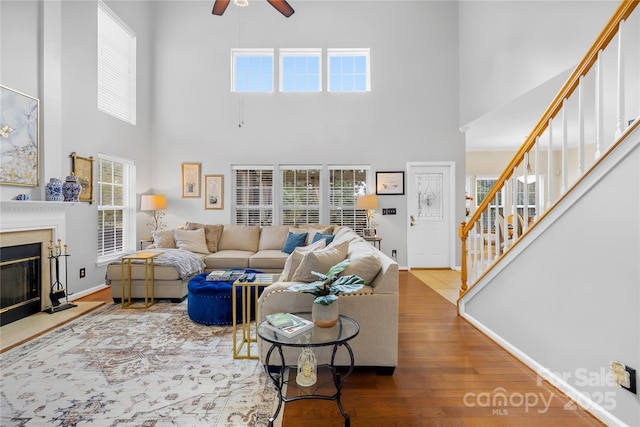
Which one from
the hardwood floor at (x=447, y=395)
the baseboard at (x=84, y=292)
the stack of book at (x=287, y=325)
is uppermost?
the stack of book at (x=287, y=325)

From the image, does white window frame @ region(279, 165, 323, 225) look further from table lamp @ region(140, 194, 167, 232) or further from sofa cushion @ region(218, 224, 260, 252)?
table lamp @ region(140, 194, 167, 232)

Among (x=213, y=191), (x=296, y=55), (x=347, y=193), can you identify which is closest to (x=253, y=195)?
(x=213, y=191)

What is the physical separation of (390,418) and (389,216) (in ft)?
14.8

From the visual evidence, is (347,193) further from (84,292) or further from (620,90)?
(620,90)

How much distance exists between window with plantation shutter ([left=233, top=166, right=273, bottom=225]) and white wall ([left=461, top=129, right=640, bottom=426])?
4452 mm

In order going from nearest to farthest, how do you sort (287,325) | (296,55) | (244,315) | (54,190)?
(287,325)
(244,315)
(54,190)
(296,55)

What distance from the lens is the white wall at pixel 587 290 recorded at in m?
1.65

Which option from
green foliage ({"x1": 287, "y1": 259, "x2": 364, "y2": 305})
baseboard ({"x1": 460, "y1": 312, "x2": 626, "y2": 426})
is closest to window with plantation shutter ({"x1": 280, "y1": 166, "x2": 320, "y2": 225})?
baseboard ({"x1": 460, "y1": 312, "x2": 626, "y2": 426})

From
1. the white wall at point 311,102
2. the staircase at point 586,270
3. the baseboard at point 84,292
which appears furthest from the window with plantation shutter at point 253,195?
the staircase at point 586,270

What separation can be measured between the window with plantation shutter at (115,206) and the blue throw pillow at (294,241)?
2720mm

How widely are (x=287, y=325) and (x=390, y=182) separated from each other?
4.66 meters

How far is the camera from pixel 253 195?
20.1 ft

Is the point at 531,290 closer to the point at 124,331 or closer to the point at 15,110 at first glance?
the point at 124,331

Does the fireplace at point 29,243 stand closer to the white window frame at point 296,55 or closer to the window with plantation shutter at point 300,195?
the window with plantation shutter at point 300,195
